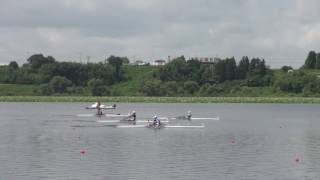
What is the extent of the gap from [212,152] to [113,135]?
16.7m

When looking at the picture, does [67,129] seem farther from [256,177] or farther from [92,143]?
[256,177]

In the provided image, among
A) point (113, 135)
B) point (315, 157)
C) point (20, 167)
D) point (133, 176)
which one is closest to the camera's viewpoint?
point (133, 176)

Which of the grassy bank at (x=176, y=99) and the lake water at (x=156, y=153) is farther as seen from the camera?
the grassy bank at (x=176, y=99)

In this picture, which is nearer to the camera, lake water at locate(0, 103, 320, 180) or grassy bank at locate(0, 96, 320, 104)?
lake water at locate(0, 103, 320, 180)

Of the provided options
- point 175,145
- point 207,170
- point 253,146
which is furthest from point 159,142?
point 207,170

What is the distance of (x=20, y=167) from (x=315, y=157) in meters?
19.3

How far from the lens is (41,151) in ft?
174

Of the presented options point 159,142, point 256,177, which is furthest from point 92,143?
point 256,177

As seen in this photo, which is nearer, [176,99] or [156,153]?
[156,153]

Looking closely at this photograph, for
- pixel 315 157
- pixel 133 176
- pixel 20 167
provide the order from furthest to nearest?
pixel 315 157 → pixel 20 167 → pixel 133 176

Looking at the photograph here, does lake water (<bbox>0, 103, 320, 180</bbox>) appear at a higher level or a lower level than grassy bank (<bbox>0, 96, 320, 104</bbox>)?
lower

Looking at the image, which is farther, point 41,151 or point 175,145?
point 175,145

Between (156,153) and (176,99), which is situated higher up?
(176,99)

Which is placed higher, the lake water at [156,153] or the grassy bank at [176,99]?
the grassy bank at [176,99]
